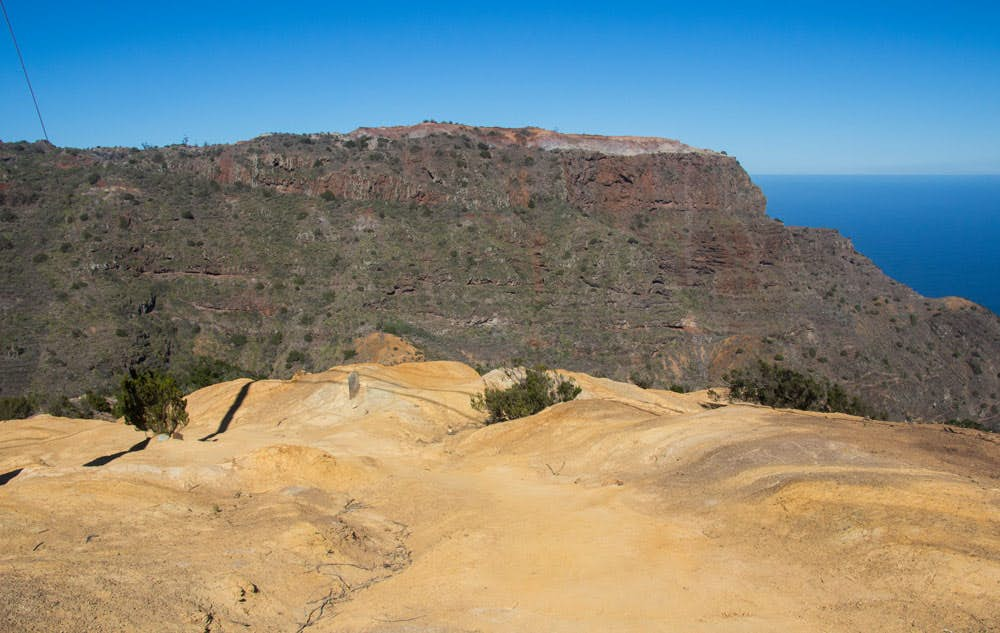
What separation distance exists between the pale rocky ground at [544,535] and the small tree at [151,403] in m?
4.74

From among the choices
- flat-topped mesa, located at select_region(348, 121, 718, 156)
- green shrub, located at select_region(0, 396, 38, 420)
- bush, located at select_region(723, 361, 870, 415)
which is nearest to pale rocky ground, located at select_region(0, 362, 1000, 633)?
bush, located at select_region(723, 361, 870, 415)

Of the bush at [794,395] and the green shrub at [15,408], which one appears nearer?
the bush at [794,395]

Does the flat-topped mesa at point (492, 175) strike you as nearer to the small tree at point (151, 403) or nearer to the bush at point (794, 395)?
the bush at point (794, 395)

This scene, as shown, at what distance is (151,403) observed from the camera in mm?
23266

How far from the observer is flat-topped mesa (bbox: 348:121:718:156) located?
6606 centimetres

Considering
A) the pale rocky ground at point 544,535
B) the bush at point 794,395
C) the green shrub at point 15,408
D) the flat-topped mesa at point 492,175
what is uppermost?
the flat-topped mesa at point 492,175

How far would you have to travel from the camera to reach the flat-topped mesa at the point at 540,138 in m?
66.1

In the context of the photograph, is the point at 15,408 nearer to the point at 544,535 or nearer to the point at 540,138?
the point at 544,535

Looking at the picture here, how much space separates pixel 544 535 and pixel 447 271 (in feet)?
135

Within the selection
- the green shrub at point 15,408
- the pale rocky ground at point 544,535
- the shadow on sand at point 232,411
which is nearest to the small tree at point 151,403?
the shadow on sand at point 232,411

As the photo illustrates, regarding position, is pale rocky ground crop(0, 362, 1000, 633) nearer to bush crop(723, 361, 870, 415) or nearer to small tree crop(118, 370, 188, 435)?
small tree crop(118, 370, 188, 435)

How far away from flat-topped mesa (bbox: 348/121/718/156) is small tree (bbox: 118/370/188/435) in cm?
4630

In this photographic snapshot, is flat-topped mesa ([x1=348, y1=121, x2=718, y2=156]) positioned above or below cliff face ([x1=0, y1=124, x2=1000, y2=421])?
above

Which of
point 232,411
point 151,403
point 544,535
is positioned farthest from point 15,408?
point 544,535
